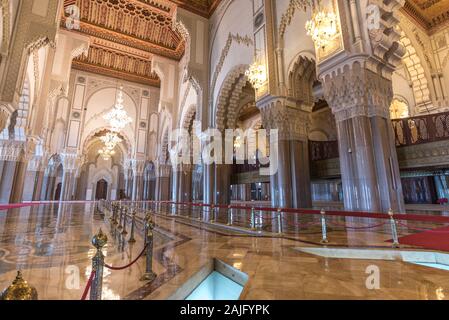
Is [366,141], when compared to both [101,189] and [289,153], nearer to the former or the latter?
[289,153]

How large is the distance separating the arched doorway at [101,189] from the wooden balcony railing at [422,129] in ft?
88.1

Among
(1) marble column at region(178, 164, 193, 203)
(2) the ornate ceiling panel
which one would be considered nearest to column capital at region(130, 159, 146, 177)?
(1) marble column at region(178, 164, 193, 203)

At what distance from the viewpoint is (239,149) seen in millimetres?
15367

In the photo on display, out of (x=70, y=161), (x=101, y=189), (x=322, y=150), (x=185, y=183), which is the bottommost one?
(x=185, y=183)

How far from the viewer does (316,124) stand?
14.2 metres

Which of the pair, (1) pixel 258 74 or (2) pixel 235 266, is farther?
(1) pixel 258 74

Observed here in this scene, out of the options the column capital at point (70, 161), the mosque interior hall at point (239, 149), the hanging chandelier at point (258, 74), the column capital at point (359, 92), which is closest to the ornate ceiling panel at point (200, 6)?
→ the mosque interior hall at point (239, 149)

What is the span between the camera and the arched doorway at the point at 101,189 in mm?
25553

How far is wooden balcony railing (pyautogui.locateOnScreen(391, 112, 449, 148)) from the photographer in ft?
19.9

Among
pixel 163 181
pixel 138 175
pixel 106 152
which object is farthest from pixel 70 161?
pixel 163 181

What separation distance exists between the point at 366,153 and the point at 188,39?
34.7 ft

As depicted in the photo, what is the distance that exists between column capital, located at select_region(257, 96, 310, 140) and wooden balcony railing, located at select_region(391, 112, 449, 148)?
2668 millimetres

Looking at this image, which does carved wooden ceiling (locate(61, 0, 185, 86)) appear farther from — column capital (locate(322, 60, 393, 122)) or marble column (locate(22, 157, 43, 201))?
column capital (locate(322, 60, 393, 122))

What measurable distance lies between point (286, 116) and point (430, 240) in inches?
193
